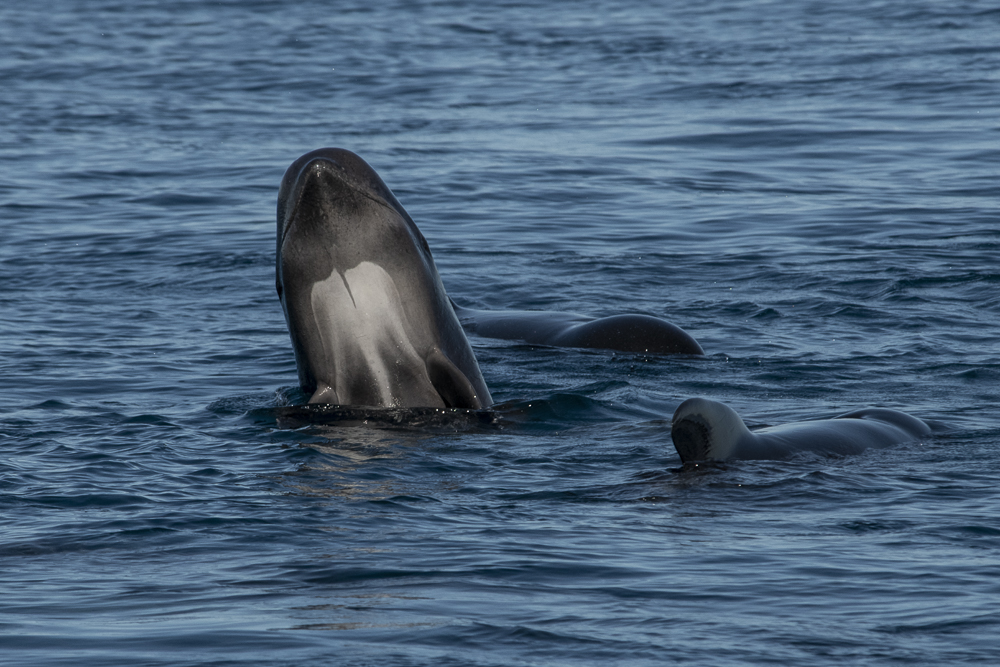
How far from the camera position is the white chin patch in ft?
31.4

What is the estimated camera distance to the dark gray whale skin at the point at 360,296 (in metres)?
9.40

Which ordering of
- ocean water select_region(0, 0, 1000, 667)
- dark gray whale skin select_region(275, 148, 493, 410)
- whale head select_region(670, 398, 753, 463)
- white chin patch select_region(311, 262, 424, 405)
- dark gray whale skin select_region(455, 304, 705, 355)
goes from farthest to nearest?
dark gray whale skin select_region(455, 304, 705, 355) < white chin patch select_region(311, 262, 424, 405) < dark gray whale skin select_region(275, 148, 493, 410) < whale head select_region(670, 398, 753, 463) < ocean water select_region(0, 0, 1000, 667)

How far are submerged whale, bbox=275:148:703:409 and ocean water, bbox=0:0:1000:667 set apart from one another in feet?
1.10

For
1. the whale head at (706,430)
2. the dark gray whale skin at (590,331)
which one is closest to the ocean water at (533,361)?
the whale head at (706,430)

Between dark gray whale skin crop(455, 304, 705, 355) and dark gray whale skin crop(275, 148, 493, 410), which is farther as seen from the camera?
dark gray whale skin crop(455, 304, 705, 355)

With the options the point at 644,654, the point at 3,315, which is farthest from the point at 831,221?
the point at 644,654

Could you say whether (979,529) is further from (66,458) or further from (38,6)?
(38,6)

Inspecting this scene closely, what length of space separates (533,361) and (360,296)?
3304 millimetres

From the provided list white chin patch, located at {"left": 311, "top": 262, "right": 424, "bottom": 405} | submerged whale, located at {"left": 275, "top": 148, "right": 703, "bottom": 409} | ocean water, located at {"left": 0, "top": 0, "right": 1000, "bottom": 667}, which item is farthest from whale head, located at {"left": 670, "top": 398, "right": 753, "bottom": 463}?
white chin patch, located at {"left": 311, "top": 262, "right": 424, "bottom": 405}

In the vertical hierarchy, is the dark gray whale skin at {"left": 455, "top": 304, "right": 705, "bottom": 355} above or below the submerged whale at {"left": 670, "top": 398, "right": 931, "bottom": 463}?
below

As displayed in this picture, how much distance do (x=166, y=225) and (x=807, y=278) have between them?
812cm

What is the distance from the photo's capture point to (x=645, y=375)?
478 inches

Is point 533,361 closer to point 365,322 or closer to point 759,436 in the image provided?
point 365,322

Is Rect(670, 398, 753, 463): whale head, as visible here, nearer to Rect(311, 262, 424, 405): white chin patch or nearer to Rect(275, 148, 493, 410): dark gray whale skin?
Rect(275, 148, 493, 410): dark gray whale skin
